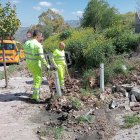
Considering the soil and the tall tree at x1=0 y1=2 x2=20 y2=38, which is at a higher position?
the tall tree at x1=0 y1=2 x2=20 y2=38

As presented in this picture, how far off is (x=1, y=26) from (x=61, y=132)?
19.6ft

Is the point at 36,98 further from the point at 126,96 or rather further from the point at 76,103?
the point at 126,96

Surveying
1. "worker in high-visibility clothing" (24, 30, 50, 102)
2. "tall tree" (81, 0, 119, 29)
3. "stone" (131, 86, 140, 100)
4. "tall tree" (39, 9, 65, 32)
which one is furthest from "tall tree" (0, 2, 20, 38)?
"tall tree" (39, 9, 65, 32)

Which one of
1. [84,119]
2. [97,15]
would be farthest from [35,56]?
[97,15]

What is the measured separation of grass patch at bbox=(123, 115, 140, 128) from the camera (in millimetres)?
8466

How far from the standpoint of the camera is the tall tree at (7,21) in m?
13.2

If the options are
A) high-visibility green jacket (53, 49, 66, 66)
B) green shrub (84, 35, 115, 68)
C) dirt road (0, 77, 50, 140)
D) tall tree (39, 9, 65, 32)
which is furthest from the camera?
tall tree (39, 9, 65, 32)

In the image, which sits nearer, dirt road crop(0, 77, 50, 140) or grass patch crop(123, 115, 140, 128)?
dirt road crop(0, 77, 50, 140)

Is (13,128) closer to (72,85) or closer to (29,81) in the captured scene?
(72,85)

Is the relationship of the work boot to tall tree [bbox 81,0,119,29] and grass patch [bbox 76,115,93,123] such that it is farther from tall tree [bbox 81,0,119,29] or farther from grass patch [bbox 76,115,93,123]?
tall tree [bbox 81,0,119,29]

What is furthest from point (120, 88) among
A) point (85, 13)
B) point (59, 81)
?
point (85, 13)

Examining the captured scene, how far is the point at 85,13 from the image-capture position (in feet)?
118

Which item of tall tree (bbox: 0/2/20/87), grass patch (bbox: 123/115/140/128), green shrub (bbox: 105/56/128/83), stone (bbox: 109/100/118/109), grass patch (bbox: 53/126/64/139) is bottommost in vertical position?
grass patch (bbox: 53/126/64/139)

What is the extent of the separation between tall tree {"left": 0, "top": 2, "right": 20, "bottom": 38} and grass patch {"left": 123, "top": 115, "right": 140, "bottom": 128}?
20.0 feet
